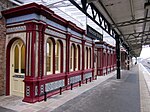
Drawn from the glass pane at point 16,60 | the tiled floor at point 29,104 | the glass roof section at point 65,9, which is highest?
the glass roof section at point 65,9

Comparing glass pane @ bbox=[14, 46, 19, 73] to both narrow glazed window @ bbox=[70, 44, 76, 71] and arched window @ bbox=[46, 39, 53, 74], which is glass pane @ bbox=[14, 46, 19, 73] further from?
narrow glazed window @ bbox=[70, 44, 76, 71]

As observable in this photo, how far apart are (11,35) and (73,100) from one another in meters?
3.75

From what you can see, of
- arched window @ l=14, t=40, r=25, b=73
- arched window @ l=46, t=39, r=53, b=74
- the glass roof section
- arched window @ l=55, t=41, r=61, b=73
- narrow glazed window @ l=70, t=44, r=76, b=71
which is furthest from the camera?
narrow glazed window @ l=70, t=44, r=76, b=71

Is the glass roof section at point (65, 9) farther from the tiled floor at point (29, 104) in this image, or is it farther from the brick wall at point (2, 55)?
the tiled floor at point (29, 104)

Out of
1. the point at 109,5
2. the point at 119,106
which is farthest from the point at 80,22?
the point at 119,106

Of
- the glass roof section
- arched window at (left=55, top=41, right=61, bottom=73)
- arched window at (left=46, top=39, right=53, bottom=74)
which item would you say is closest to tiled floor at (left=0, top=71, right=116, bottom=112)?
arched window at (left=46, top=39, right=53, bottom=74)

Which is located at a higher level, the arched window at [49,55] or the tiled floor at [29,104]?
the arched window at [49,55]

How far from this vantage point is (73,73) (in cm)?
991

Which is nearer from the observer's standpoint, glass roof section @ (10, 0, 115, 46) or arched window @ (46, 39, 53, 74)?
arched window @ (46, 39, 53, 74)

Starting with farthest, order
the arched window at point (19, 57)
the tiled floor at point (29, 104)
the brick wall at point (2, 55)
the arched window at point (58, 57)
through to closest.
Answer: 1. the arched window at point (58, 57)
2. the arched window at point (19, 57)
3. the brick wall at point (2, 55)
4. the tiled floor at point (29, 104)

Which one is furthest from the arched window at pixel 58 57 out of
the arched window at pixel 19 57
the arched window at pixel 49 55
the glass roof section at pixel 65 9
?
the glass roof section at pixel 65 9

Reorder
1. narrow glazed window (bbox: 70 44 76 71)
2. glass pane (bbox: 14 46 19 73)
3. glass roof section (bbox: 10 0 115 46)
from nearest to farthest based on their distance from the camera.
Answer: glass pane (bbox: 14 46 19 73) → glass roof section (bbox: 10 0 115 46) → narrow glazed window (bbox: 70 44 76 71)

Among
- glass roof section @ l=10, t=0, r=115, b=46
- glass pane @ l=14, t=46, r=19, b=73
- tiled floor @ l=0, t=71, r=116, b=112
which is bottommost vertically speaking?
tiled floor @ l=0, t=71, r=116, b=112

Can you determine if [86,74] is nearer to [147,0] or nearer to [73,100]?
[73,100]
